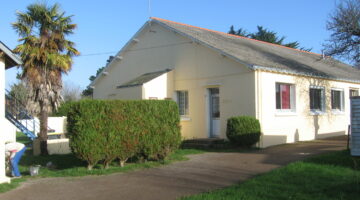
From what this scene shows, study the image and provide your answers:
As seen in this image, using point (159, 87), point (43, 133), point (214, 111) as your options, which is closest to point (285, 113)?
point (214, 111)

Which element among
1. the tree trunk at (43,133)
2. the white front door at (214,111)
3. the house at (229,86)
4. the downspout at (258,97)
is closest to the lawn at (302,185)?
the downspout at (258,97)

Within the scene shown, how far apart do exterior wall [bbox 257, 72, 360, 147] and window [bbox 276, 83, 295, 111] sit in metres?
0.23

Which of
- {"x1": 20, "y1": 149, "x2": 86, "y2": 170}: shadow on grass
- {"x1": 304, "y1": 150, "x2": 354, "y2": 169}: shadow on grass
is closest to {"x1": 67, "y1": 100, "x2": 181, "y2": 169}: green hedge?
{"x1": 20, "y1": 149, "x2": 86, "y2": 170}: shadow on grass

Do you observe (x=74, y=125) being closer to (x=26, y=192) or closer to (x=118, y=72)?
(x=26, y=192)

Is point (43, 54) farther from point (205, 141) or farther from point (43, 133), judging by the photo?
point (205, 141)

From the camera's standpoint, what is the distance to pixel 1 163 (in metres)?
8.71

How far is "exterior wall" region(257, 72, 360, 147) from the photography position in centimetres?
1500

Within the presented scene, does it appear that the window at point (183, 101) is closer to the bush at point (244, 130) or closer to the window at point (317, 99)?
the bush at point (244, 130)

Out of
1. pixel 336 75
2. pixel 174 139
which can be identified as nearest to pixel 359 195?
pixel 174 139

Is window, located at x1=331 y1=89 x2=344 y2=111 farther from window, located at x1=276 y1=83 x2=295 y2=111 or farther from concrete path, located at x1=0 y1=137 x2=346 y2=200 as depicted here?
concrete path, located at x1=0 y1=137 x2=346 y2=200

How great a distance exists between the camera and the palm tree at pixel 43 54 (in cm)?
1362

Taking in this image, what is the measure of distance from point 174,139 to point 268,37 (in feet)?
118

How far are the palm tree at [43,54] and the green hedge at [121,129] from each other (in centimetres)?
471

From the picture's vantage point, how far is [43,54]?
44.8 feet
